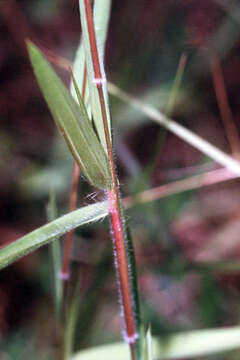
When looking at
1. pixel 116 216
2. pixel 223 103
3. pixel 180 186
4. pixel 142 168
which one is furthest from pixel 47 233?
pixel 223 103

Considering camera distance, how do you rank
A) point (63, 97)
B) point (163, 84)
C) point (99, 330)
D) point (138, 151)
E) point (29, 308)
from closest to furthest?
point (63, 97), point (99, 330), point (29, 308), point (163, 84), point (138, 151)

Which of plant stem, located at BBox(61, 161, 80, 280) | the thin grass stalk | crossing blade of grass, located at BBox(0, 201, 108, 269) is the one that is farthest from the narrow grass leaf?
the thin grass stalk

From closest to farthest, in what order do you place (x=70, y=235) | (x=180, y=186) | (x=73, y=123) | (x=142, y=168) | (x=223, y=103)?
(x=73, y=123) < (x=70, y=235) < (x=180, y=186) < (x=142, y=168) < (x=223, y=103)

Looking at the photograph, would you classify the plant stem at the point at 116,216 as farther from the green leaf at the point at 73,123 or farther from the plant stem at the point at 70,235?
the plant stem at the point at 70,235

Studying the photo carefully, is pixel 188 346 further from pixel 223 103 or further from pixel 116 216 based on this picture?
pixel 223 103

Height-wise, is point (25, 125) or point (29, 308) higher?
point (25, 125)

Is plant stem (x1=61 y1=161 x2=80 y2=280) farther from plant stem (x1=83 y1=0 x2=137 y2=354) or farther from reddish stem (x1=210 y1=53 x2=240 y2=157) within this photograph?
reddish stem (x1=210 y1=53 x2=240 y2=157)

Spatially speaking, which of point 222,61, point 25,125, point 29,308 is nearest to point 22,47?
point 25,125

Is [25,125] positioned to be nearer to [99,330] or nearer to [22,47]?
[22,47]
